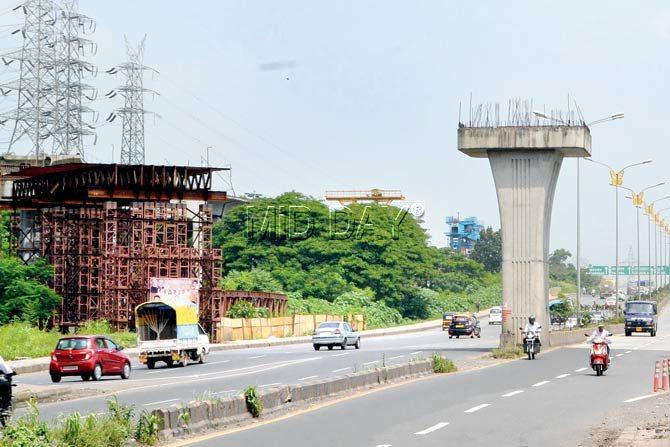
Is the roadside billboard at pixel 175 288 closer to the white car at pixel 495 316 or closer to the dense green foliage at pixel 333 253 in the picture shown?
the dense green foliage at pixel 333 253

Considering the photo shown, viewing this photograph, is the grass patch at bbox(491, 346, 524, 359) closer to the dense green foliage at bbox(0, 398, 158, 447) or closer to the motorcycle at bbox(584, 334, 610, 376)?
the motorcycle at bbox(584, 334, 610, 376)

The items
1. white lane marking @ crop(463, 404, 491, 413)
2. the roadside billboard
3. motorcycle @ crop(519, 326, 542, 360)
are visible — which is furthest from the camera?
the roadside billboard

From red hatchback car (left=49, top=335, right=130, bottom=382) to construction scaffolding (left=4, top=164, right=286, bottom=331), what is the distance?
2794 centimetres

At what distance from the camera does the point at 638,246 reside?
114 m

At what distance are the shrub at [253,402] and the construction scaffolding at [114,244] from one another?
45.5 m

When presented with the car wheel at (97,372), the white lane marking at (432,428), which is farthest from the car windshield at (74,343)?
the white lane marking at (432,428)

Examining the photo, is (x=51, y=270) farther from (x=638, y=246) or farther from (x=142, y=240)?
(x=638, y=246)

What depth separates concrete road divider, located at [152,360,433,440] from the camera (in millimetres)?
17328

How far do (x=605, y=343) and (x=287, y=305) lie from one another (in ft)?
209

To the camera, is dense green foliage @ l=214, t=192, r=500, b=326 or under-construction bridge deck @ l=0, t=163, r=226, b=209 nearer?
under-construction bridge deck @ l=0, t=163, r=226, b=209

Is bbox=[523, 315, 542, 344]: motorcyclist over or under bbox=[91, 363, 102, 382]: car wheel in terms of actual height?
over

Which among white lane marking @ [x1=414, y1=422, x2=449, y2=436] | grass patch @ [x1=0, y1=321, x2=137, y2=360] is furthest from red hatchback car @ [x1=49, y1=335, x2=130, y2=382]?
white lane marking @ [x1=414, y1=422, x2=449, y2=436]

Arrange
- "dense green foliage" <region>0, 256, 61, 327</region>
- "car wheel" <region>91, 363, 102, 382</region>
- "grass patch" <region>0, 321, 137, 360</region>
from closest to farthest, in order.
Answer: "car wheel" <region>91, 363, 102, 382</region>, "grass patch" <region>0, 321, 137, 360</region>, "dense green foliage" <region>0, 256, 61, 327</region>

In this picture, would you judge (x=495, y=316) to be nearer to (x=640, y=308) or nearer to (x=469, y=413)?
(x=640, y=308)
